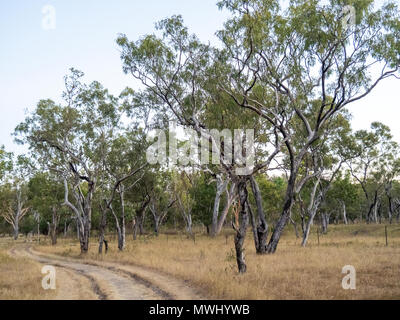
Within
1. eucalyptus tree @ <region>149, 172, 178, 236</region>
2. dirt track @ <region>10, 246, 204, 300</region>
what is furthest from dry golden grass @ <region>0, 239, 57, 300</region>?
eucalyptus tree @ <region>149, 172, 178, 236</region>

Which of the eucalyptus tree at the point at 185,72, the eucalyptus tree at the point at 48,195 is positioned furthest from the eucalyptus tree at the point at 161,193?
the eucalyptus tree at the point at 185,72

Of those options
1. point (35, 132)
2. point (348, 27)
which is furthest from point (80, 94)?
point (348, 27)

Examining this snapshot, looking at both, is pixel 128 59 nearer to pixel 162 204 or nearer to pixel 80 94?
pixel 80 94

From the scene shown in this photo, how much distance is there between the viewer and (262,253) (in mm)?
21656

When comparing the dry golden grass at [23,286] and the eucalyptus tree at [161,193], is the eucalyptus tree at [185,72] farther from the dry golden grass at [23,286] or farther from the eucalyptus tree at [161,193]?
the eucalyptus tree at [161,193]

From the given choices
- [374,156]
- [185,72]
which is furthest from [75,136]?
[374,156]

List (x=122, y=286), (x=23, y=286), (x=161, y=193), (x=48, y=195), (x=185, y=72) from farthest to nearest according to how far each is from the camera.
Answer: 1. (x=161, y=193)
2. (x=48, y=195)
3. (x=185, y=72)
4. (x=122, y=286)
5. (x=23, y=286)

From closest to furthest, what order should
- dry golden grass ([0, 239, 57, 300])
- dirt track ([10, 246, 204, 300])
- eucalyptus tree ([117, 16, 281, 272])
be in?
dry golden grass ([0, 239, 57, 300]) → dirt track ([10, 246, 204, 300]) → eucalyptus tree ([117, 16, 281, 272])

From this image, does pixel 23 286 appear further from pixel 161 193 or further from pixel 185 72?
pixel 161 193

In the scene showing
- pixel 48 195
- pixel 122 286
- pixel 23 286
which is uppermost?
pixel 48 195

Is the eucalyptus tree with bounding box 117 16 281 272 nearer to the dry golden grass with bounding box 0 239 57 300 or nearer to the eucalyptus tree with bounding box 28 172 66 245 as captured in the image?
the dry golden grass with bounding box 0 239 57 300
